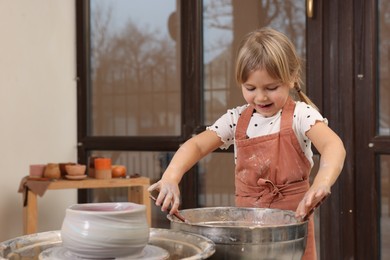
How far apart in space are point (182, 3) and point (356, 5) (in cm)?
94

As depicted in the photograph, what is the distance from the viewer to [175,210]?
1117 millimetres

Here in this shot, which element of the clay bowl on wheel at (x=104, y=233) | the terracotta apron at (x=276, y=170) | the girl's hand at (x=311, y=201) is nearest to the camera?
the clay bowl on wheel at (x=104, y=233)

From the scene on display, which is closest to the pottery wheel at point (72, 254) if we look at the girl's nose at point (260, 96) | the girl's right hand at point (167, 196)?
the girl's right hand at point (167, 196)

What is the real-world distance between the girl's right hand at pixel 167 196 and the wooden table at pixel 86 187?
146cm

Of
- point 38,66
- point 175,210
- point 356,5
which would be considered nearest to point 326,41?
point 356,5

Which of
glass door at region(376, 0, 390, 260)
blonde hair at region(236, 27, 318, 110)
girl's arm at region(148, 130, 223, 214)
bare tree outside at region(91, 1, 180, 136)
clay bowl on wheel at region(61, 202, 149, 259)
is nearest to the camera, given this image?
clay bowl on wheel at region(61, 202, 149, 259)

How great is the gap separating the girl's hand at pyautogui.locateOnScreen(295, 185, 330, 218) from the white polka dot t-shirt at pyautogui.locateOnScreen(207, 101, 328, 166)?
1.42 ft

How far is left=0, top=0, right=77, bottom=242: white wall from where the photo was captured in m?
3.01

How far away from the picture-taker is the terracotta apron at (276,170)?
5.03 ft

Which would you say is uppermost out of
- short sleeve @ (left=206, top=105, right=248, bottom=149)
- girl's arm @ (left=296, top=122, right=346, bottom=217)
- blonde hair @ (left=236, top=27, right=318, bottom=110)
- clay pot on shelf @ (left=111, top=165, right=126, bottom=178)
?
blonde hair @ (left=236, top=27, right=318, bottom=110)

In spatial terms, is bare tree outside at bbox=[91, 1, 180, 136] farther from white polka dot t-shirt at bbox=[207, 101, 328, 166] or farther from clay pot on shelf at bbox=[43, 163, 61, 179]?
Result: white polka dot t-shirt at bbox=[207, 101, 328, 166]

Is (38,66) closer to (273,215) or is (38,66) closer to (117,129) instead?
(117,129)

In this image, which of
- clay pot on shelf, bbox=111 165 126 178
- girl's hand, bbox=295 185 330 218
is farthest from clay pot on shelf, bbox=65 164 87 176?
girl's hand, bbox=295 185 330 218

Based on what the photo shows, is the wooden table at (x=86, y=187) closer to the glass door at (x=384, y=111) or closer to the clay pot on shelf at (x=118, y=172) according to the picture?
the clay pot on shelf at (x=118, y=172)
